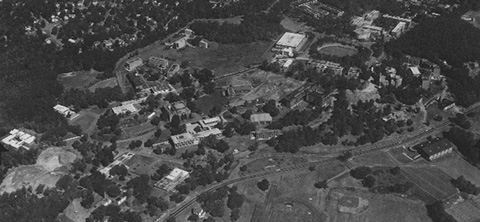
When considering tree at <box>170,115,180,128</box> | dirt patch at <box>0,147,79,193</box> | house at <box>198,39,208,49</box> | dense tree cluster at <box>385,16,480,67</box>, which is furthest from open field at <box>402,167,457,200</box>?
house at <box>198,39,208,49</box>

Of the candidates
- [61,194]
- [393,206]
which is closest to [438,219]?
[393,206]

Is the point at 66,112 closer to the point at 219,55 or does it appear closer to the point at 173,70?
the point at 173,70

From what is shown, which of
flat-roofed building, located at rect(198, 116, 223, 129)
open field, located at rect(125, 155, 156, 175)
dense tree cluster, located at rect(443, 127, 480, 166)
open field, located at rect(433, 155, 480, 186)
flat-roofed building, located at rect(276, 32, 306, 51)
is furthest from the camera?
flat-roofed building, located at rect(276, 32, 306, 51)

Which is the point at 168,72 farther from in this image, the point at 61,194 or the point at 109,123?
the point at 61,194

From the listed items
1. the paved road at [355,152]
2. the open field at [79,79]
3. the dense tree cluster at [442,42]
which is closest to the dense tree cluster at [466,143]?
the paved road at [355,152]

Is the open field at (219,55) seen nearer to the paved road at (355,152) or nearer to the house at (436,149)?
the paved road at (355,152)

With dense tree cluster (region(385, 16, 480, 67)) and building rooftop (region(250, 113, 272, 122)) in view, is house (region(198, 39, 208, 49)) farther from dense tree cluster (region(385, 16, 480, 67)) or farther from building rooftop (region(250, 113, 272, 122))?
dense tree cluster (region(385, 16, 480, 67))
